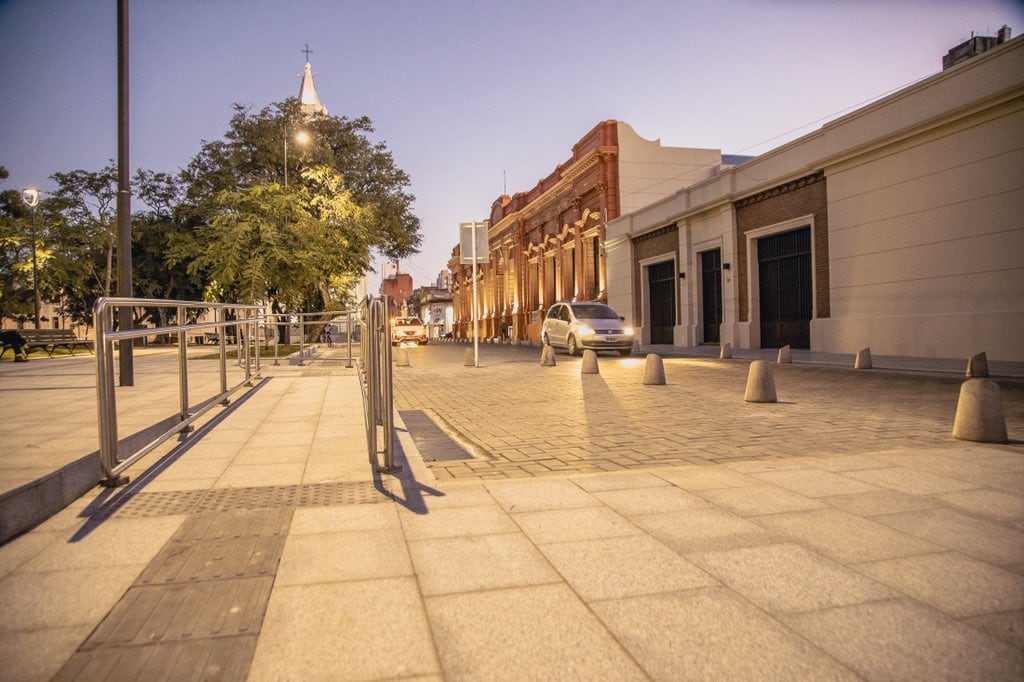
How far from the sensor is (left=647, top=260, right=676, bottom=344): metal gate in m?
28.5

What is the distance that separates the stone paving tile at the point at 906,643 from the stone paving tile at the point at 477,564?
1054 mm

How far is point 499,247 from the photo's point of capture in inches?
2082

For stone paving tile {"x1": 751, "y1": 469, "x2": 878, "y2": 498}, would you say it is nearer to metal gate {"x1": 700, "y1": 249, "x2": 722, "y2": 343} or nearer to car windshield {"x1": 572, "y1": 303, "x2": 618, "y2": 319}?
car windshield {"x1": 572, "y1": 303, "x2": 618, "y2": 319}

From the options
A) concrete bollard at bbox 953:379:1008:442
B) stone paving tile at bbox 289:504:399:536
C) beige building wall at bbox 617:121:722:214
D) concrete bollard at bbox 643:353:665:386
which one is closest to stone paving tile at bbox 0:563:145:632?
stone paving tile at bbox 289:504:399:536

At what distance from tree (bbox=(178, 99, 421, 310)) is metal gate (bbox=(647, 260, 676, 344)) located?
13157mm

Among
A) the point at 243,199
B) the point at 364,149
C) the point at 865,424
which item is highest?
the point at 364,149

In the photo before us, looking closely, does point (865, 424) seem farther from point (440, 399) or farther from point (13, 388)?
point (13, 388)

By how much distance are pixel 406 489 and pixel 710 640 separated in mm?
2379

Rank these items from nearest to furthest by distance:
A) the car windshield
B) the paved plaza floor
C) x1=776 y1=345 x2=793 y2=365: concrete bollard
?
the paved plaza floor
x1=776 y1=345 x2=793 y2=365: concrete bollard
the car windshield

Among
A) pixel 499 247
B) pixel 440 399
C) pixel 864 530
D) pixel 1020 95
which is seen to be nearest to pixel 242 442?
pixel 440 399

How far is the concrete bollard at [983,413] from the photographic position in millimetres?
5438

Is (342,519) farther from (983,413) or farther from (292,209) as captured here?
(292,209)

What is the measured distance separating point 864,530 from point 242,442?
4950mm

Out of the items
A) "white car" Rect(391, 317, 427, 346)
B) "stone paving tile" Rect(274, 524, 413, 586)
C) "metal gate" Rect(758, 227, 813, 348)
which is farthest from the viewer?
"white car" Rect(391, 317, 427, 346)
